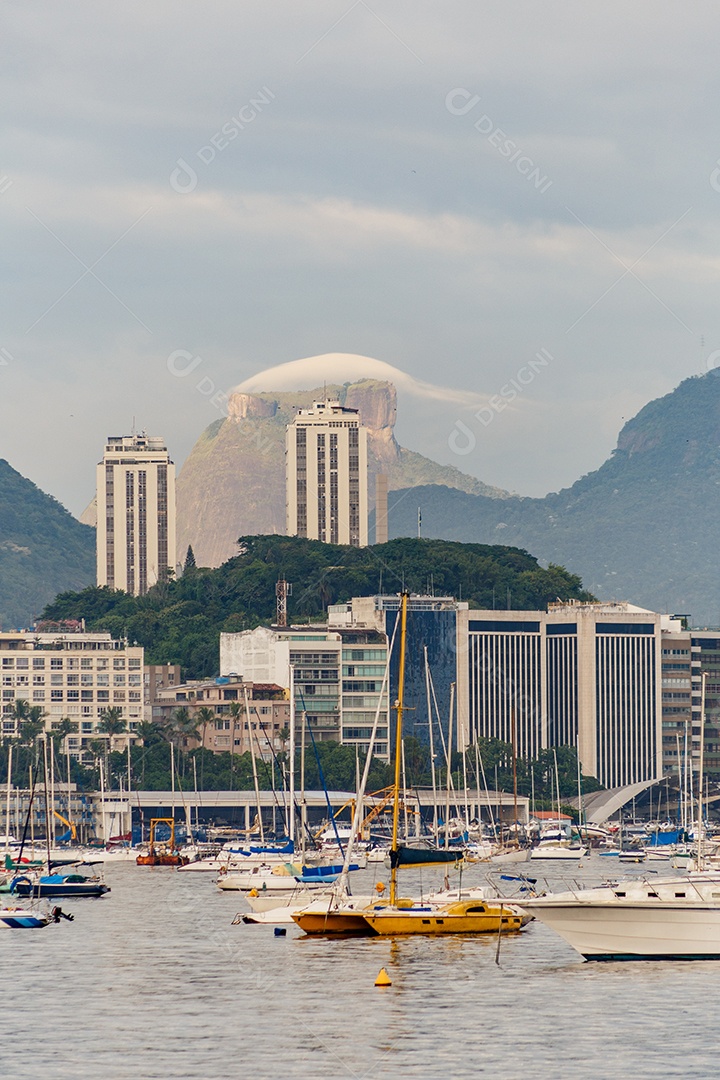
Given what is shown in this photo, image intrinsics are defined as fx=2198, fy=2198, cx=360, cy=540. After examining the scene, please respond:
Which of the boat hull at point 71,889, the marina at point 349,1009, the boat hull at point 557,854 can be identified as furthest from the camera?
the boat hull at point 557,854

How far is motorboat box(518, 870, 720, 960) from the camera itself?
7606 cm

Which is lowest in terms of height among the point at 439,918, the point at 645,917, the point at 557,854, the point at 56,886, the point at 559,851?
the point at 557,854

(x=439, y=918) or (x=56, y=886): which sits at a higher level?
(x=439, y=918)

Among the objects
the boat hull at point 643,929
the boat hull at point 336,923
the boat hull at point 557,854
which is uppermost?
the boat hull at point 643,929

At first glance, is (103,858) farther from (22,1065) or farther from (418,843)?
(22,1065)

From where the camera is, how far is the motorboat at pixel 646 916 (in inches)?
2995

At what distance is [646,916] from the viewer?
76.2 metres

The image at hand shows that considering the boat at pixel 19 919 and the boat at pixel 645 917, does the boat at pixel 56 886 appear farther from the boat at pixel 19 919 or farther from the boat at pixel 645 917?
the boat at pixel 645 917

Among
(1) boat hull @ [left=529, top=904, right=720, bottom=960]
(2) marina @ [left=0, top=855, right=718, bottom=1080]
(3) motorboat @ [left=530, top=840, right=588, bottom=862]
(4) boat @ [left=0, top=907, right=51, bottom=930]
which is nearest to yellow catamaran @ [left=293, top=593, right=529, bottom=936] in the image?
(2) marina @ [left=0, top=855, right=718, bottom=1080]

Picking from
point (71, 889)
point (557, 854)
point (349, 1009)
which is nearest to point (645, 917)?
point (349, 1009)

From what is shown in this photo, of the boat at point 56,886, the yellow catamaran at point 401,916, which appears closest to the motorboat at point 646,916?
the yellow catamaran at point 401,916

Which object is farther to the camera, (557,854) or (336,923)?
(557,854)

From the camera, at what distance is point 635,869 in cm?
16162

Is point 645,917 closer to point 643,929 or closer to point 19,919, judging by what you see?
point 643,929
